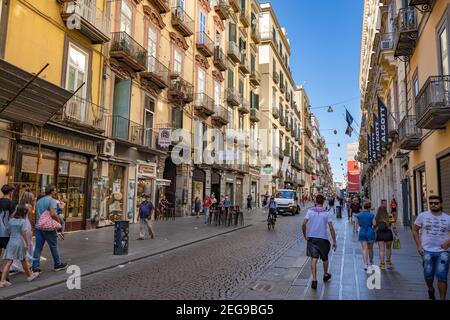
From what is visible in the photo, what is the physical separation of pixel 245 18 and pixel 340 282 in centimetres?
3575

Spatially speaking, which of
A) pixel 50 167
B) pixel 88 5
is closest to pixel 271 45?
pixel 88 5

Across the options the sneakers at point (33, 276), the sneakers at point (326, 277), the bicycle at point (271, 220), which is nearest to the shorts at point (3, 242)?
the sneakers at point (33, 276)

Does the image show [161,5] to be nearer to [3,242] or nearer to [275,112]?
[3,242]

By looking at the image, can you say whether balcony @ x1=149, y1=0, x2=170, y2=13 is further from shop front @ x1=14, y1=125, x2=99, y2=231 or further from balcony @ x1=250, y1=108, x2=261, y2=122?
balcony @ x1=250, y1=108, x2=261, y2=122

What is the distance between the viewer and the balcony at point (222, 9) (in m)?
31.3

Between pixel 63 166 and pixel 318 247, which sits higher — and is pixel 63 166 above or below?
above

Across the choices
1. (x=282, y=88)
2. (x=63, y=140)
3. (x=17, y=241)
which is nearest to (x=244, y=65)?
(x=282, y=88)

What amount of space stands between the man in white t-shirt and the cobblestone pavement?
3.15 m

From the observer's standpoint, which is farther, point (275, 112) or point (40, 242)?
point (275, 112)

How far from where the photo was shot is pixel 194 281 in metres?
7.53

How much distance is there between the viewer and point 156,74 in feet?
69.1

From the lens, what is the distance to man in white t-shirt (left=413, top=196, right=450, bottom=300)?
19.4 ft

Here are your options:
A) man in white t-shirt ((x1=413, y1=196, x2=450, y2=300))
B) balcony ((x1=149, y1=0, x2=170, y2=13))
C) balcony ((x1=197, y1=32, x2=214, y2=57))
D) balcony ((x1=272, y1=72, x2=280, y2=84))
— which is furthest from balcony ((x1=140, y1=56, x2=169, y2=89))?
balcony ((x1=272, y1=72, x2=280, y2=84))
